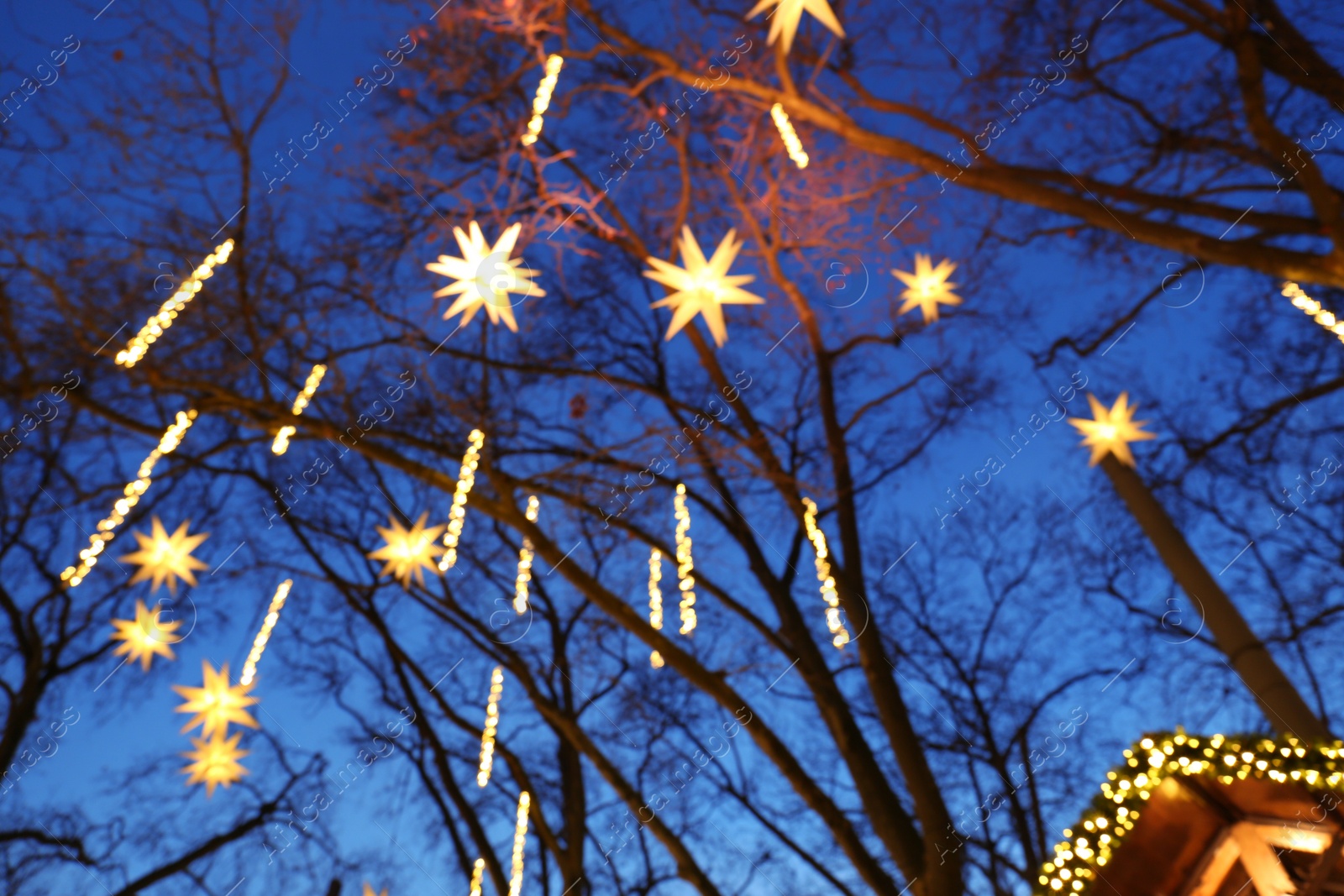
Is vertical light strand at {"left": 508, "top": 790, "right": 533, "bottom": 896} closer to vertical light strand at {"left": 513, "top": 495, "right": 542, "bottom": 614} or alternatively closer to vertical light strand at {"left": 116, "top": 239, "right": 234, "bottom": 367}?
vertical light strand at {"left": 513, "top": 495, "right": 542, "bottom": 614}

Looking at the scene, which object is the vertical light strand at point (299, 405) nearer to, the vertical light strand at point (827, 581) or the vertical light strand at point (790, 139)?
the vertical light strand at point (790, 139)

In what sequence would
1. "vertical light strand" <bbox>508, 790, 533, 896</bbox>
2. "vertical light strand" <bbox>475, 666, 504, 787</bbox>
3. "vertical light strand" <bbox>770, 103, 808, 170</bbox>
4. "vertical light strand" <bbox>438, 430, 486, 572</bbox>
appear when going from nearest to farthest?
"vertical light strand" <bbox>770, 103, 808, 170</bbox> → "vertical light strand" <bbox>438, 430, 486, 572</bbox> → "vertical light strand" <bbox>475, 666, 504, 787</bbox> → "vertical light strand" <bbox>508, 790, 533, 896</bbox>

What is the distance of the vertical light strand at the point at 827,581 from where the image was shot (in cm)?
574

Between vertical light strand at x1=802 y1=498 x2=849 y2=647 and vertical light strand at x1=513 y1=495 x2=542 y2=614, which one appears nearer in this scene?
vertical light strand at x1=802 y1=498 x2=849 y2=647

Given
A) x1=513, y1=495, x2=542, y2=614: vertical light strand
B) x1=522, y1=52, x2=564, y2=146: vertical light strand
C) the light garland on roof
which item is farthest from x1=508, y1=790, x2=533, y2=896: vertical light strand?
x1=522, y1=52, x2=564, y2=146: vertical light strand

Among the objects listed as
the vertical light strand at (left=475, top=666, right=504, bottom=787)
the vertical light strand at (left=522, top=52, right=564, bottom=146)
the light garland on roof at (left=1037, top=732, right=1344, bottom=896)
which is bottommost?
the light garland on roof at (left=1037, top=732, right=1344, bottom=896)

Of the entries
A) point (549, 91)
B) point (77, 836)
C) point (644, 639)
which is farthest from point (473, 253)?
point (77, 836)

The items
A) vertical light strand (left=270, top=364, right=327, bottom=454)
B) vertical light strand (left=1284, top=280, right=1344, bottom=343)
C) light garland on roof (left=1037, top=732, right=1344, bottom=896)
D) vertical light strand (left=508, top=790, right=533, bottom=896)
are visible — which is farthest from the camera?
vertical light strand (left=508, top=790, right=533, bottom=896)

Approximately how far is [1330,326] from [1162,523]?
1513 mm

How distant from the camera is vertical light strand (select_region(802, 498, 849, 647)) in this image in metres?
5.74

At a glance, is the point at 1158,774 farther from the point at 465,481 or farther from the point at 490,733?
the point at 490,733

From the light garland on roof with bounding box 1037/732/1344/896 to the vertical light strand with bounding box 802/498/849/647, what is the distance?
64.3 inches

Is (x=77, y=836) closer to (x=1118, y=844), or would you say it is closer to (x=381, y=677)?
(x=381, y=677)

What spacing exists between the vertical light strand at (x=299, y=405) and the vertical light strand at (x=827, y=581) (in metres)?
3.60
